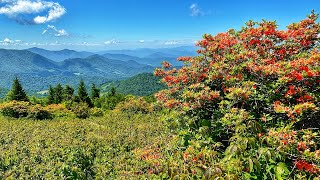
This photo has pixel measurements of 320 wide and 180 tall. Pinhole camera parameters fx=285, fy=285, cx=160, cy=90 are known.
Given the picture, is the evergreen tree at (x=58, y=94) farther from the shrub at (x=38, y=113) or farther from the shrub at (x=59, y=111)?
the shrub at (x=38, y=113)

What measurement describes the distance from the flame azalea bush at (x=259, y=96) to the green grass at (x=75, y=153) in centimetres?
159

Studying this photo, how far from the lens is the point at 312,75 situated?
549cm

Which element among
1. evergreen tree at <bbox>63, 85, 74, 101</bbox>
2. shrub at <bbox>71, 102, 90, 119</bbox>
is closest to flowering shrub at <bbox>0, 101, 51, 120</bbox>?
shrub at <bbox>71, 102, 90, 119</bbox>

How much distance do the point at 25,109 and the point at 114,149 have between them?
19847 mm

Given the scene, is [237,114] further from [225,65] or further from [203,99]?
[225,65]

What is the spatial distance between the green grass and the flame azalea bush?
1589 mm

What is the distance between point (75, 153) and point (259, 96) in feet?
25.8

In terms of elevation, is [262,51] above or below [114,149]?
above

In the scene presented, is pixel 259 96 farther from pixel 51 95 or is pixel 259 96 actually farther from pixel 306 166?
pixel 51 95

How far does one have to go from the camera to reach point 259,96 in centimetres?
577

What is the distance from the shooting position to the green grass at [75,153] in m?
9.14

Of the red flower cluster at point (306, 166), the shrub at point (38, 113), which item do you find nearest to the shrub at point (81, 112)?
the shrub at point (38, 113)

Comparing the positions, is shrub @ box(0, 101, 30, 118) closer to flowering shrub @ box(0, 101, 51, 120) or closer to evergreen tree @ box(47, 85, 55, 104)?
flowering shrub @ box(0, 101, 51, 120)

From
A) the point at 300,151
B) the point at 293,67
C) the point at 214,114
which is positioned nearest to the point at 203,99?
the point at 214,114
